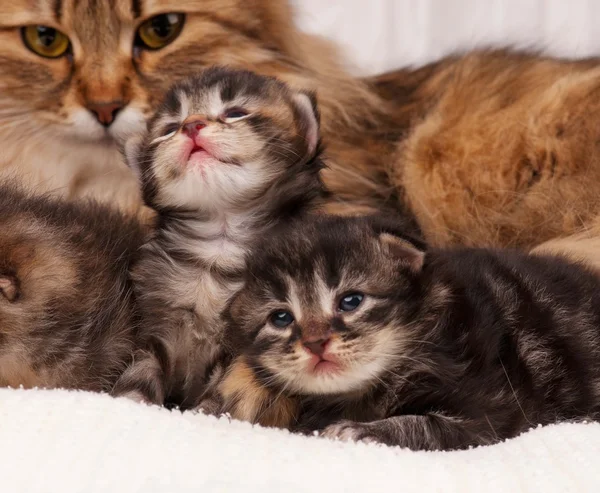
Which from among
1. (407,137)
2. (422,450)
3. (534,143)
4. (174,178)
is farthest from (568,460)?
(407,137)

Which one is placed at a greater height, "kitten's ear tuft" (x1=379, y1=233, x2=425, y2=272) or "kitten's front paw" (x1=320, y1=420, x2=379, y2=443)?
"kitten's ear tuft" (x1=379, y1=233, x2=425, y2=272)

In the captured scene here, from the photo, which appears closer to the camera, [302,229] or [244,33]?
[302,229]

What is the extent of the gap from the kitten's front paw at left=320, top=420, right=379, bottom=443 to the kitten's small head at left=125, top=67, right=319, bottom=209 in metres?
0.51

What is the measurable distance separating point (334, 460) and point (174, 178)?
0.68 m

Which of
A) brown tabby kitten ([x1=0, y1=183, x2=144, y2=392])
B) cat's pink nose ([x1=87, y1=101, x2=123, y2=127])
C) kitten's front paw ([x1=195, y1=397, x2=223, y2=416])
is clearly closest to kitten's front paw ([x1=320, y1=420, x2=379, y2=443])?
kitten's front paw ([x1=195, y1=397, x2=223, y2=416])

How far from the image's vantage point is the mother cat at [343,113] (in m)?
2.21

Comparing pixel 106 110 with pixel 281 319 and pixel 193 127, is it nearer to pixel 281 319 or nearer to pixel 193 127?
pixel 193 127

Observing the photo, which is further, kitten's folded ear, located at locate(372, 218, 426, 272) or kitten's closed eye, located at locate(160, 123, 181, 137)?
kitten's closed eye, located at locate(160, 123, 181, 137)

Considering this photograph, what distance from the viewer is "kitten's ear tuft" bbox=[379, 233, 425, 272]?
151 cm

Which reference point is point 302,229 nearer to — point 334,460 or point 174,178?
point 174,178

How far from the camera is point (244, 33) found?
2451mm

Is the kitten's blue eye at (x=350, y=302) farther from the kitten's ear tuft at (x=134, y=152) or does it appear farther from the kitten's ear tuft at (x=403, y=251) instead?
the kitten's ear tuft at (x=134, y=152)

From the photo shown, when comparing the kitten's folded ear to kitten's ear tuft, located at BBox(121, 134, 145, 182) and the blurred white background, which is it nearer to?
kitten's ear tuft, located at BBox(121, 134, 145, 182)

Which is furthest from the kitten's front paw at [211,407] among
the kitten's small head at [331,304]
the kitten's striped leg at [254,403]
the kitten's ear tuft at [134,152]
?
the kitten's ear tuft at [134,152]
